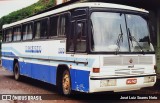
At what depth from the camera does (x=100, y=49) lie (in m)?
9.87

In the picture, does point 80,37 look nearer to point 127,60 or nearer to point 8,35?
point 127,60

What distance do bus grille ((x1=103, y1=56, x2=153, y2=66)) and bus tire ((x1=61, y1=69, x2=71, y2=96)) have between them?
1.81m

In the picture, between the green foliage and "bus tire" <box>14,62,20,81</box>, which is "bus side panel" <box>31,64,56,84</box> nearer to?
"bus tire" <box>14,62,20,81</box>

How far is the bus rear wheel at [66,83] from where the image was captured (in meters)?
11.3

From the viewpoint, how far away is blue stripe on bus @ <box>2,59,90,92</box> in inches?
395

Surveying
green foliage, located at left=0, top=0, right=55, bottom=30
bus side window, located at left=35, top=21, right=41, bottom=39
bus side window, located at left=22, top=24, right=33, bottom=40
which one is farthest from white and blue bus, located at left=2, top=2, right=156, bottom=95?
green foliage, located at left=0, top=0, right=55, bottom=30

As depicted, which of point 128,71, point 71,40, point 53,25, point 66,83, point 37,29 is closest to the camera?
point 128,71

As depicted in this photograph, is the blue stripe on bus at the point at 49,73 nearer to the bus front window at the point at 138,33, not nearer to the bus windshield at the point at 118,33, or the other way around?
the bus windshield at the point at 118,33

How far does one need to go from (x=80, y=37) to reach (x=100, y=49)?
85cm

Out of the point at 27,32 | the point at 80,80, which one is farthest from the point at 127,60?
the point at 27,32

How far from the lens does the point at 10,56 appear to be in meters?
18.8

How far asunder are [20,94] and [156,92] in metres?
5.05

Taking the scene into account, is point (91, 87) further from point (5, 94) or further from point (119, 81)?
point (5, 94)

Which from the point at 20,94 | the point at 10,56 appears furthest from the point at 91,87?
the point at 10,56
